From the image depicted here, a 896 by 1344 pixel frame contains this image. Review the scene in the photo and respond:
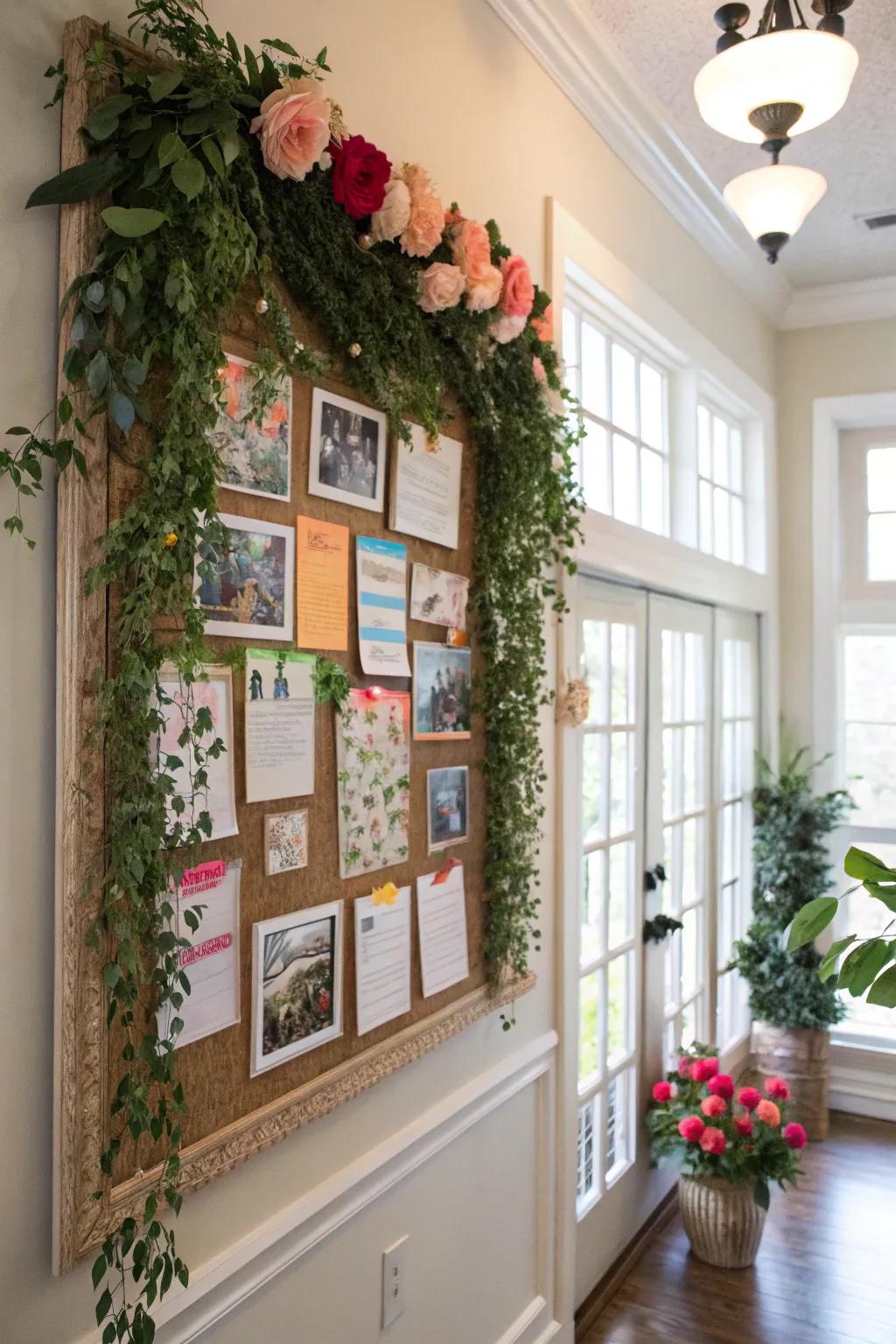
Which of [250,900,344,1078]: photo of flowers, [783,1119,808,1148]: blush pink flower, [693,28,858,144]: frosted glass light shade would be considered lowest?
[783,1119,808,1148]: blush pink flower

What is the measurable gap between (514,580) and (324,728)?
624 millimetres

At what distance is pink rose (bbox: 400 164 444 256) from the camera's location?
161cm

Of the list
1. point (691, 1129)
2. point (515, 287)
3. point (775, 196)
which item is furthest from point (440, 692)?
point (691, 1129)

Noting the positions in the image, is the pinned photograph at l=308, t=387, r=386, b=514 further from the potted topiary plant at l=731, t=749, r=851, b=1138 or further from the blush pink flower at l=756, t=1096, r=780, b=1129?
the potted topiary plant at l=731, t=749, r=851, b=1138

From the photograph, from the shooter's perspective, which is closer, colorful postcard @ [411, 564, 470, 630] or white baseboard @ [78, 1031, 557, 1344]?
white baseboard @ [78, 1031, 557, 1344]

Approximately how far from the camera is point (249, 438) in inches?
55.5

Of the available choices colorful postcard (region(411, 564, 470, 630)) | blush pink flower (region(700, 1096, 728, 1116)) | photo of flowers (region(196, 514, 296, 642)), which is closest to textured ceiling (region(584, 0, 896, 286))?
colorful postcard (region(411, 564, 470, 630))

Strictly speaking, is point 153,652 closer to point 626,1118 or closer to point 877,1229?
point 626,1118

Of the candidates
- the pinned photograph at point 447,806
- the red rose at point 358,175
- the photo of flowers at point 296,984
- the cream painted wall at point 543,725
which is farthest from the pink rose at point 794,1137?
the red rose at point 358,175

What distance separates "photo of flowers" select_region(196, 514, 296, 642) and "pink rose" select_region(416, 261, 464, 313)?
491mm

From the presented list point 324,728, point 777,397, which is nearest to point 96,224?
point 324,728

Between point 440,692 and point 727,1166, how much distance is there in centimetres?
179

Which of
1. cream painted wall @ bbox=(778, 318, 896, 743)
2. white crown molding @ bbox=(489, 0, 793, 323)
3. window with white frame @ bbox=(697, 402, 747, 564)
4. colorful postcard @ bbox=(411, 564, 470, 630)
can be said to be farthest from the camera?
cream painted wall @ bbox=(778, 318, 896, 743)

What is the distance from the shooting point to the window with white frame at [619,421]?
2762mm
